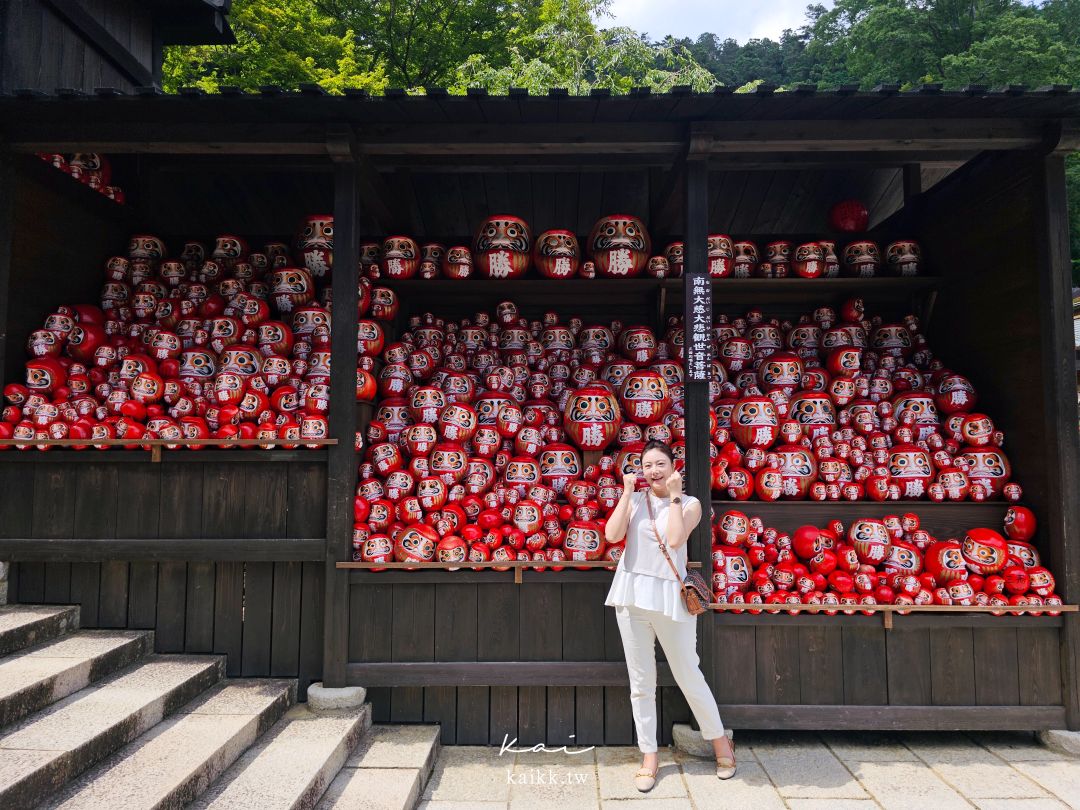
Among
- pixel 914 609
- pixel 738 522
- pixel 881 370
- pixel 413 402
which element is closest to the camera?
pixel 914 609

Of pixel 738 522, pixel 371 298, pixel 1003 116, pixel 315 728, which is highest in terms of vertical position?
pixel 1003 116

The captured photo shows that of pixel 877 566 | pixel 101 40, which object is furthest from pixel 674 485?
pixel 101 40

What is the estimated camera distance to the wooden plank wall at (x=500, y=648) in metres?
3.86

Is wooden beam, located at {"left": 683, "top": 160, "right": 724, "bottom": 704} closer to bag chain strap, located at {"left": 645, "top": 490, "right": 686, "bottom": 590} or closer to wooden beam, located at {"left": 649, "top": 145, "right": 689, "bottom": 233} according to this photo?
wooden beam, located at {"left": 649, "top": 145, "right": 689, "bottom": 233}

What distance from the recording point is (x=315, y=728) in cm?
349

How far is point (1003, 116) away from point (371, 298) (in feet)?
14.5

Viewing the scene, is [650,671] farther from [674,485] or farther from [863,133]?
[863,133]

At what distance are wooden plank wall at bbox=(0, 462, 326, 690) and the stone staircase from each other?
0.47ft

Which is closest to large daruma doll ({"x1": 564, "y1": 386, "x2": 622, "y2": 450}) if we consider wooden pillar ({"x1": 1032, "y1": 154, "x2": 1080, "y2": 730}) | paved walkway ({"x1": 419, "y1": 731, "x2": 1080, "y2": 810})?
paved walkway ({"x1": 419, "y1": 731, "x2": 1080, "y2": 810})

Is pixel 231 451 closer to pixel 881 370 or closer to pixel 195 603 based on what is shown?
pixel 195 603

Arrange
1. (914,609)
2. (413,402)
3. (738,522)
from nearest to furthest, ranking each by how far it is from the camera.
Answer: (914,609) → (738,522) → (413,402)

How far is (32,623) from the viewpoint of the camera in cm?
362

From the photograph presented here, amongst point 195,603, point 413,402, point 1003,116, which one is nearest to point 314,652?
point 195,603

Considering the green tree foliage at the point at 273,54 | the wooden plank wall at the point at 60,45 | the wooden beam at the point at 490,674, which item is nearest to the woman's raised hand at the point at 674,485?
the wooden beam at the point at 490,674
